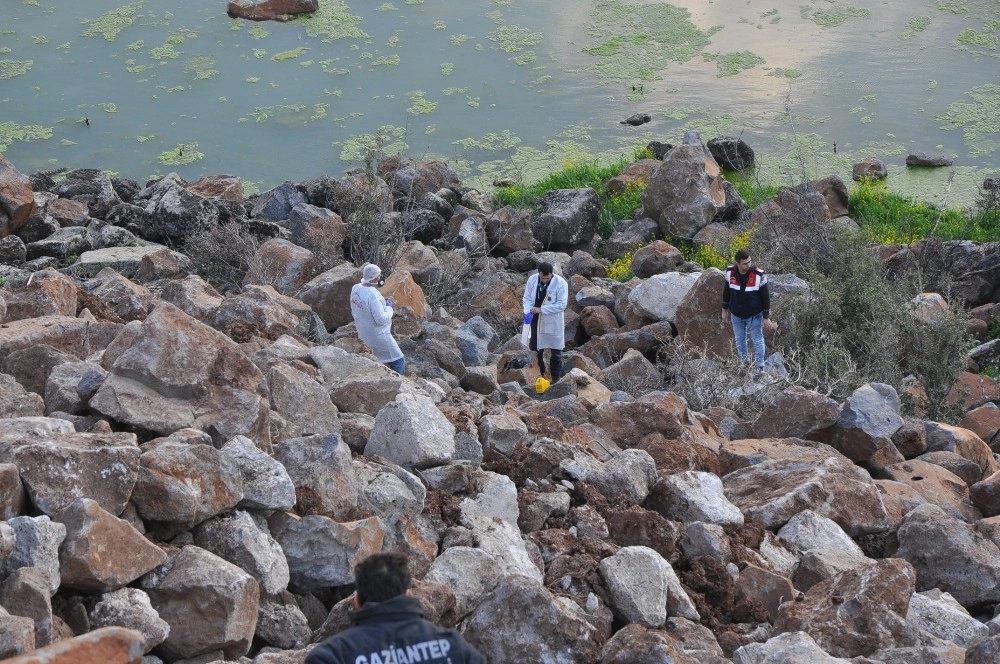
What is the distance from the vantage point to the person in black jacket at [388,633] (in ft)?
10.7

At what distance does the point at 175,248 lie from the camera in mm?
14781

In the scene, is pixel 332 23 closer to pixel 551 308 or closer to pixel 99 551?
pixel 551 308

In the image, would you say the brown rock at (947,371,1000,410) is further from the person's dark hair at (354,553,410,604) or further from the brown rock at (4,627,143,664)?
the brown rock at (4,627,143,664)

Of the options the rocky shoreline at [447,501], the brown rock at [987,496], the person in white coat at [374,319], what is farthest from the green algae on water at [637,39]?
the brown rock at [987,496]

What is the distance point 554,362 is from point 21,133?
14.6 m

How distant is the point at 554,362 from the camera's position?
10.7 meters

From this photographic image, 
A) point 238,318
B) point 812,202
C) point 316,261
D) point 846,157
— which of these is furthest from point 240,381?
point 846,157

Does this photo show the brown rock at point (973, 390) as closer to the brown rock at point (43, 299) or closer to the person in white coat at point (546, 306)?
the person in white coat at point (546, 306)

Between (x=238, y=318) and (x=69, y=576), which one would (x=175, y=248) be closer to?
(x=238, y=318)

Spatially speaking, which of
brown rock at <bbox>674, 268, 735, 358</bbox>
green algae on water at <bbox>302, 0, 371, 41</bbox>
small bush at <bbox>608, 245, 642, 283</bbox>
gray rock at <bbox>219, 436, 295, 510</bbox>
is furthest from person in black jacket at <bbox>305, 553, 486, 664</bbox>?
green algae on water at <bbox>302, 0, 371, 41</bbox>

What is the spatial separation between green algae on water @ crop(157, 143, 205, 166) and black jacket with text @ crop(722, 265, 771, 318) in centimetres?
1298

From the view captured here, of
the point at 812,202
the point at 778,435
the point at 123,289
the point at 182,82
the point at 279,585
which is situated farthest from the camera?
the point at 182,82

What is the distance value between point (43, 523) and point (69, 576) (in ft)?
0.75

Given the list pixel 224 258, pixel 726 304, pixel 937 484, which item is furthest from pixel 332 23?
pixel 937 484
